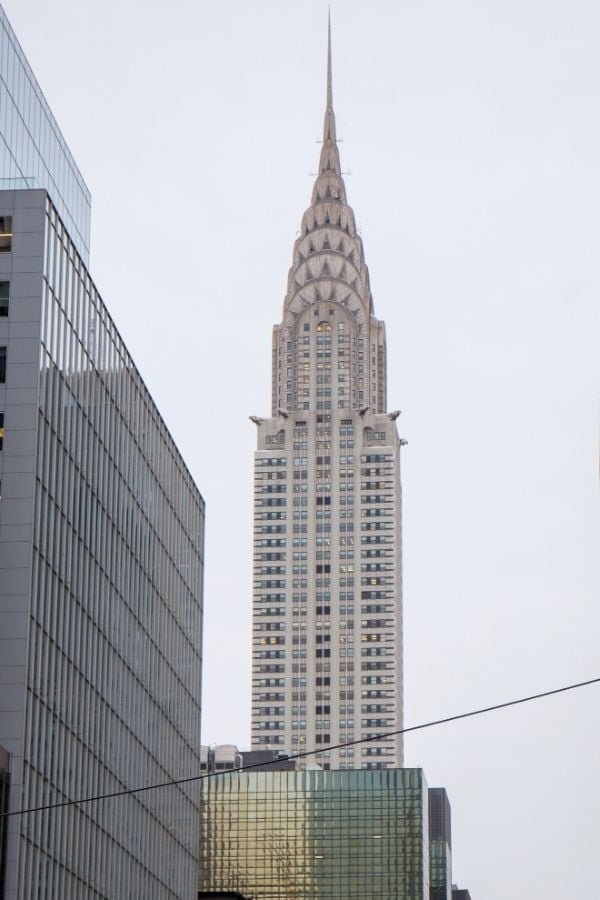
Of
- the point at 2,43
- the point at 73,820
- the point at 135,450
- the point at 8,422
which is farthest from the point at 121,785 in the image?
the point at 2,43

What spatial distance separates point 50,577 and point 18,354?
10869mm

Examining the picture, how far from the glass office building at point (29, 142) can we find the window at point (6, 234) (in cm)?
216

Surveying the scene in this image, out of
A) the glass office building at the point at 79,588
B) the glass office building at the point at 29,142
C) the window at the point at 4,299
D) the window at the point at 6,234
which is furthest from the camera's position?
the glass office building at the point at 29,142

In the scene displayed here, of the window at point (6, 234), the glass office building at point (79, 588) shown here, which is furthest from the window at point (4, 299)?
the window at point (6, 234)

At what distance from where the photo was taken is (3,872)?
81188 millimetres

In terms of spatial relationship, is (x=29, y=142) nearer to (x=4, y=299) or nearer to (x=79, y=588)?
(x=4, y=299)

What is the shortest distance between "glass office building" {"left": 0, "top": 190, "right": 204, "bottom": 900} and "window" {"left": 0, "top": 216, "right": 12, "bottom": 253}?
0.10 metres

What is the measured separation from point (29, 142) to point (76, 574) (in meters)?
26.0

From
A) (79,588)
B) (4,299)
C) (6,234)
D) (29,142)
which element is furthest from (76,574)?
(29,142)

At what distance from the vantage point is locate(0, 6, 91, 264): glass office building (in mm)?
98625

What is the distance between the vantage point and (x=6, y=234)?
87.8 m

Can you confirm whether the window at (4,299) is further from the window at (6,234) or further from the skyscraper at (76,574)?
the window at (6,234)

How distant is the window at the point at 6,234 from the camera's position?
87.8 meters

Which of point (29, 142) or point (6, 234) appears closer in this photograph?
point (6, 234)
